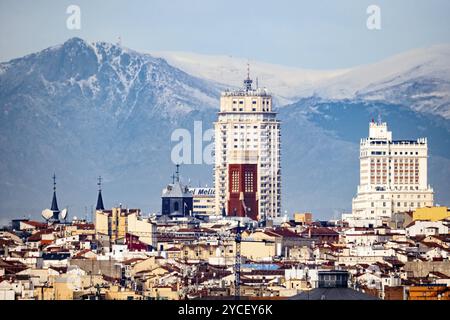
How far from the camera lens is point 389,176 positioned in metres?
172

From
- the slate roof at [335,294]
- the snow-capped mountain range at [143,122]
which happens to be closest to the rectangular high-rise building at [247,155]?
the snow-capped mountain range at [143,122]

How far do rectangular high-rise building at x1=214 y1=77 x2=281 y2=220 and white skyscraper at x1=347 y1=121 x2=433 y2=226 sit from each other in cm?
519

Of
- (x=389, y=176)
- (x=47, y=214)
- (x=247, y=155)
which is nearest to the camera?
(x=47, y=214)

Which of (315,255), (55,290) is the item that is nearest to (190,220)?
(315,255)

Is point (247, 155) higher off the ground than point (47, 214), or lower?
higher

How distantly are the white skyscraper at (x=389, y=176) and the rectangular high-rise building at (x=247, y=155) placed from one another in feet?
17.0

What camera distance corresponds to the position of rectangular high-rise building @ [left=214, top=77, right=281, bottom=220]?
551ft

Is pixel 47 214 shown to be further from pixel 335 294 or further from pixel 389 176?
pixel 335 294

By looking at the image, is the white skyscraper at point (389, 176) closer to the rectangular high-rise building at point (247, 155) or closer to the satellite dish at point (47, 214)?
the rectangular high-rise building at point (247, 155)

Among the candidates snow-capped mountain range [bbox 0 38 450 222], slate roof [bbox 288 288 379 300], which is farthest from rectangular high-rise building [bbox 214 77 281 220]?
slate roof [bbox 288 288 379 300]

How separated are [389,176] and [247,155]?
8355 mm

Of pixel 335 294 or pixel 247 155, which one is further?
pixel 247 155

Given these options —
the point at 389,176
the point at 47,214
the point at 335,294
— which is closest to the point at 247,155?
the point at 389,176

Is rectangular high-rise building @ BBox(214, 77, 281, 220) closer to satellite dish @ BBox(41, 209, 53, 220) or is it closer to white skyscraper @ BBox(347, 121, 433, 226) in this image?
white skyscraper @ BBox(347, 121, 433, 226)
